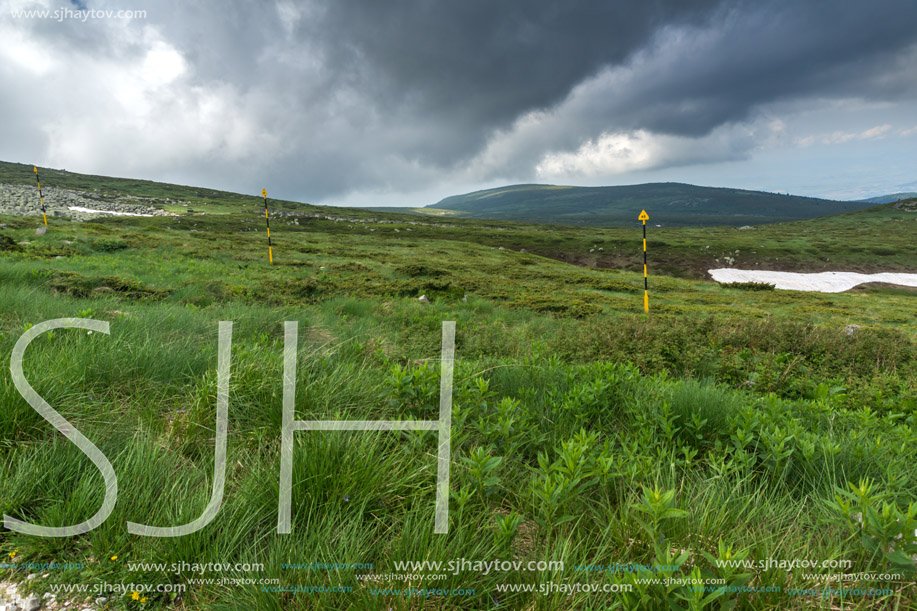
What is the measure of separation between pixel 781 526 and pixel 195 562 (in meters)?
3.03

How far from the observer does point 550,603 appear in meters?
1.71

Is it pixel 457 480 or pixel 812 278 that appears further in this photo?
pixel 812 278

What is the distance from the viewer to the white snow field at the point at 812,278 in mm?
42000

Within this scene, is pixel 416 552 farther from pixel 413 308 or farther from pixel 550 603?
pixel 413 308

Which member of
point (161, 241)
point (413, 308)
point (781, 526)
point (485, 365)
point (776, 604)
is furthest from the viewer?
point (161, 241)

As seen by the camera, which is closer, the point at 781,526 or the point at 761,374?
the point at 781,526

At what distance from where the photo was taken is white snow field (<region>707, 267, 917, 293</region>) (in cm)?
4200

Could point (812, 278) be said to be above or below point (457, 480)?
above

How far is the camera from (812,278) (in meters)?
45.8

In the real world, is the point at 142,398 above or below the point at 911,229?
below

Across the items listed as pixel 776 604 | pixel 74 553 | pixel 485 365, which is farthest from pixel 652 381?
pixel 74 553

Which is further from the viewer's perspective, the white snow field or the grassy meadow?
the white snow field

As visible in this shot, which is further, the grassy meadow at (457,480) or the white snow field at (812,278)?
the white snow field at (812,278)

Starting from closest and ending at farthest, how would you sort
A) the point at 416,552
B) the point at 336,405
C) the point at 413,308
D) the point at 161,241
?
the point at 416,552 → the point at 336,405 → the point at 413,308 → the point at 161,241
